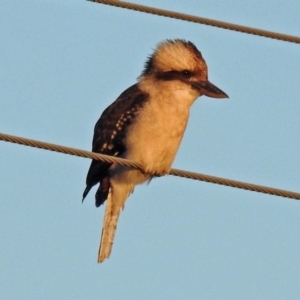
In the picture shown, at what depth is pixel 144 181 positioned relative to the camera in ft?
31.6

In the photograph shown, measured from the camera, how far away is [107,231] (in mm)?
9859

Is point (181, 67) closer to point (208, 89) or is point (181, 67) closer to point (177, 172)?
point (208, 89)

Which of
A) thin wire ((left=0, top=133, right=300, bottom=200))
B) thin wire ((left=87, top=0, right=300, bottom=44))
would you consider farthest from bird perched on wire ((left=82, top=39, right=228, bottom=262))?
thin wire ((left=87, top=0, right=300, bottom=44))

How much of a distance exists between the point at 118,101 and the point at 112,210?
0.91m

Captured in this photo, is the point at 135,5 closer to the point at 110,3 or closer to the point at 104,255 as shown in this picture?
the point at 110,3

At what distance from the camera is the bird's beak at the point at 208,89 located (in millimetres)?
9359

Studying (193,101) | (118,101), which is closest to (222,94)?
(193,101)

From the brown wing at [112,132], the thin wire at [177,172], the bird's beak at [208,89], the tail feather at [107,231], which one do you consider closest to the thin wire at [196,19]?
the thin wire at [177,172]

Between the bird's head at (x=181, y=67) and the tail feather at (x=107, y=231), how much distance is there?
45.8 inches

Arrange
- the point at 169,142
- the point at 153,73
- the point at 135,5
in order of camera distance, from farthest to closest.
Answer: the point at 153,73
the point at 169,142
the point at 135,5

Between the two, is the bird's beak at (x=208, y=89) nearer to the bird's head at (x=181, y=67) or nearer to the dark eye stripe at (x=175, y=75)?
the bird's head at (x=181, y=67)

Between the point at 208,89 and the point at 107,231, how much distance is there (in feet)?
4.85

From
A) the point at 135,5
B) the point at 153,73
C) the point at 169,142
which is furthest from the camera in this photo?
the point at 153,73

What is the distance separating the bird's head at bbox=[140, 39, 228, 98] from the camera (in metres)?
9.54
